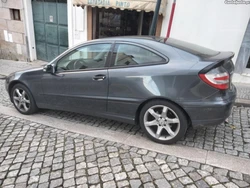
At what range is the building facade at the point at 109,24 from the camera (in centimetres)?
551

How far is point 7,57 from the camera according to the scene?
9.57m

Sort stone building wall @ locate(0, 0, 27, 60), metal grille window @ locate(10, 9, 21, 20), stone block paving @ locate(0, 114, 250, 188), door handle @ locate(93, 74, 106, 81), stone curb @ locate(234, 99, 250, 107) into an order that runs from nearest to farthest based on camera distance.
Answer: stone block paving @ locate(0, 114, 250, 188), door handle @ locate(93, 74, 106, 81), stone curb @ locate(234, 99, 250, 107), stone building wall @ locate(0, 0, 27, 60), metal grille window @ locate(10, 9, 21, 20)

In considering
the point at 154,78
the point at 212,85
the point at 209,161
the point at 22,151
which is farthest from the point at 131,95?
the point at 22,151

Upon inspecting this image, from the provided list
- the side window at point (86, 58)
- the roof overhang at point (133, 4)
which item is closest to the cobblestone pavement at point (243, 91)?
the roof overhang at point (133, 4)

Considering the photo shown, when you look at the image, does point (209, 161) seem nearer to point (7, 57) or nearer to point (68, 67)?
point (68, 67)

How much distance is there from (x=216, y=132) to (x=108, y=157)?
1833 mm

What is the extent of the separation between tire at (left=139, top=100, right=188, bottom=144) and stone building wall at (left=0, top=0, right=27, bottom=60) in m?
7.97

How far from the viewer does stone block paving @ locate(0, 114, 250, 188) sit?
227 centimetres

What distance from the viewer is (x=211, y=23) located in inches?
221

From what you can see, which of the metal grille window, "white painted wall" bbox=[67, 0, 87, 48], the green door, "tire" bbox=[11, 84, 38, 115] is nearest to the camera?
"tire" bbox=[11, 84, 38, 115]

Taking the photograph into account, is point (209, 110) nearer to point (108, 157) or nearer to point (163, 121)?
point (163, 121)

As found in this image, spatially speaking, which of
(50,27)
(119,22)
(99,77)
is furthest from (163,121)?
(50,27)

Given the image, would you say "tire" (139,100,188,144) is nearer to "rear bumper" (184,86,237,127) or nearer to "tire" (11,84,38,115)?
"rear bumper" (184,86,237,127)

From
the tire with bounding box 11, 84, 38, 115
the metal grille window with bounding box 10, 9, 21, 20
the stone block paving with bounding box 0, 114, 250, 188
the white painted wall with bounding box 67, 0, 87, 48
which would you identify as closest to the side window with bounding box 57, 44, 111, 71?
the tire with bounding box 11, 84, 38, 115
